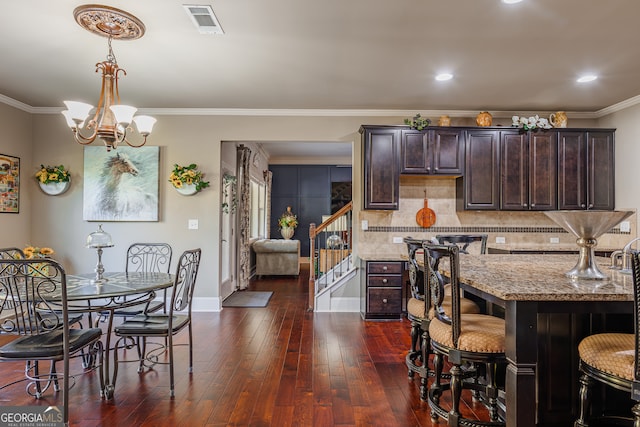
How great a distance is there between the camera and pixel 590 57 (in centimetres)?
343

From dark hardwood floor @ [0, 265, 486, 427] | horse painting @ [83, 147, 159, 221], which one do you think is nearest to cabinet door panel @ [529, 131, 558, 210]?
dark hardwood floor @ [0, 265, 486, 427]

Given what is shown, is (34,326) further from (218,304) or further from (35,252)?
(218,304)

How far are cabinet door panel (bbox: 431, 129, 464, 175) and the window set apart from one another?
4745mm

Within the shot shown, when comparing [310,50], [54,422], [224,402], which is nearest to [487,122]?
[310,50]

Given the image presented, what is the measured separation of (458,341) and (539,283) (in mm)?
490

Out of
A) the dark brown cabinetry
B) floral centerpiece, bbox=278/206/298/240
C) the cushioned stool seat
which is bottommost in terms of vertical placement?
the dark brown cabinetry

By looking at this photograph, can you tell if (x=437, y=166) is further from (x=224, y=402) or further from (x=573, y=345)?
(x=224, y=402)

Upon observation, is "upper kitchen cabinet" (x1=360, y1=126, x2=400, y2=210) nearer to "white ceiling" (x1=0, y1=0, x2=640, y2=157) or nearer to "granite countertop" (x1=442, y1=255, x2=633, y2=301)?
"white ceiling" (x1=0, y1=0, x2=640, y2=157)

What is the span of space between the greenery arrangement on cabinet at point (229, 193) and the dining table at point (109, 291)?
7.73 ft

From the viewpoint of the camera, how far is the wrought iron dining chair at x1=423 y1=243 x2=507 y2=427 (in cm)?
195

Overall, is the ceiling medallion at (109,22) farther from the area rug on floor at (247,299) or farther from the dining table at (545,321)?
the area rug on floor at (247,299)

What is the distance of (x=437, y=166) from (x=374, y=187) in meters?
0.83

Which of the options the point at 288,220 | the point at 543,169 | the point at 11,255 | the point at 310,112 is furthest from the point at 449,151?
the point at 288,220

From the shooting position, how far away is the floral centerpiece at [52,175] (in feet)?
16.3
